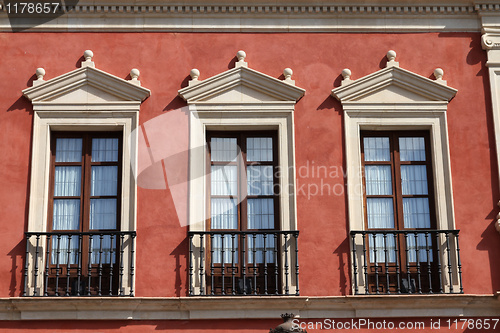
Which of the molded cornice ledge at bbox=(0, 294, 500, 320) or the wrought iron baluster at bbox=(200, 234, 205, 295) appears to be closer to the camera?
the molded cornice ledge at bbox=(0, 294, 500, 320)

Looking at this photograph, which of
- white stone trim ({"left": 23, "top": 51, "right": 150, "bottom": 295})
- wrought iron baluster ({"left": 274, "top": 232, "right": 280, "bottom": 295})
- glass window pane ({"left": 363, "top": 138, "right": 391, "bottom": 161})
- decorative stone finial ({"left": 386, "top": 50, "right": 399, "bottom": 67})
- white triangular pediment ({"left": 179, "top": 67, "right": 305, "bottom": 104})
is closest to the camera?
wrought iron baluster ({"left": 274, "top": 232, "right": 280, "bottom": 295})

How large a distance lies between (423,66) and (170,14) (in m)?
3.61

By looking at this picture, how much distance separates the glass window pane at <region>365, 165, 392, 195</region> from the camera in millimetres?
12344

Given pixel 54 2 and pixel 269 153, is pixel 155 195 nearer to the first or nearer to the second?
pixel 269 153

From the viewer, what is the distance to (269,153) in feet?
40.9

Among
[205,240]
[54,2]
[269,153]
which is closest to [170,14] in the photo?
[54,2]

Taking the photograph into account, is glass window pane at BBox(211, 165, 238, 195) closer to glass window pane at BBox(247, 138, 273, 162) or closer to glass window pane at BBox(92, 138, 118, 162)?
glass window pane at BBox(247, 138, 273, 162)

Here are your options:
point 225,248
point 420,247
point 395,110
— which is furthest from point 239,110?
point 420,247

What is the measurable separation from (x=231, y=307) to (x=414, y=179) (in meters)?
3.10

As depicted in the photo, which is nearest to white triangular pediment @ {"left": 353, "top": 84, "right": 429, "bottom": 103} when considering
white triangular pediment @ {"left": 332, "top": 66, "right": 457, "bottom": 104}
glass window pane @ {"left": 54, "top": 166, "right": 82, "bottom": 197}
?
white triangular pediment @ {"left": 332, "top": 66, "right": 457, "bottom": 104}

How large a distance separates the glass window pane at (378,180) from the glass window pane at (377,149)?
5.2 inches

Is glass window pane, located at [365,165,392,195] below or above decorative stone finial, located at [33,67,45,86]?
below

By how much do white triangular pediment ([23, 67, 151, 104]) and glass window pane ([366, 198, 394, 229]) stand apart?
3368 mm

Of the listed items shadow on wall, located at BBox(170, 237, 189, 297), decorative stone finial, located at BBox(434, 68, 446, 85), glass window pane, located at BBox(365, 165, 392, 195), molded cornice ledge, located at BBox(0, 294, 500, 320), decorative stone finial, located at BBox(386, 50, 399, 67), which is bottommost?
molded cornice ledge, located at BBox(0, 294, 500, 320)
